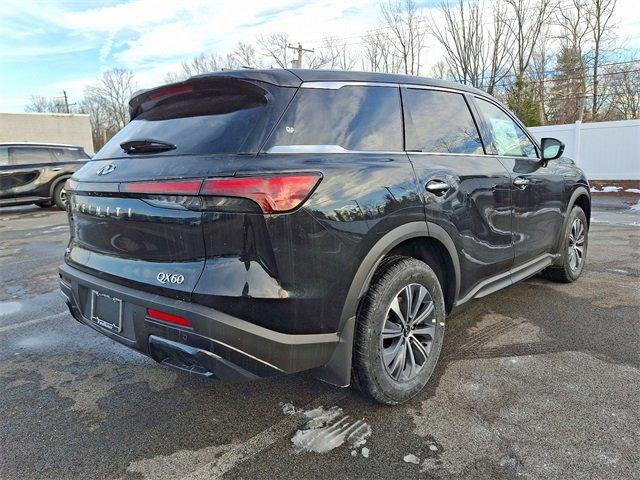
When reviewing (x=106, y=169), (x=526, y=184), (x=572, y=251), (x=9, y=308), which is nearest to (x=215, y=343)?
(x=106, y=169)

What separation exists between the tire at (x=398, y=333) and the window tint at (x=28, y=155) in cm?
1204

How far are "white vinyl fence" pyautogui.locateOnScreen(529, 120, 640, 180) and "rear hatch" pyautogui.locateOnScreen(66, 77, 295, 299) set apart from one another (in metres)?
16.1

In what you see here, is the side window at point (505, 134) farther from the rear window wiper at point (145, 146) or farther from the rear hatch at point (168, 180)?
the rear window wiper at point (145, 146)

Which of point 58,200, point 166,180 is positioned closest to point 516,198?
point 166,180

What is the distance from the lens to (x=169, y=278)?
2154mm

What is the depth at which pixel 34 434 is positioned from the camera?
2.43 metres

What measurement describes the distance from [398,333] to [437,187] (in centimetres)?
87

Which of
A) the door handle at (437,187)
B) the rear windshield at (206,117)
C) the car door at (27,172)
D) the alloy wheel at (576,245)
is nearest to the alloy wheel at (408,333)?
the door handle at (437,187)

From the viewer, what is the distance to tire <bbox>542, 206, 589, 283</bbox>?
4.54m

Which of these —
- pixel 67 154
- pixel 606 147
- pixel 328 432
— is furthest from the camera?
pixel 606 147

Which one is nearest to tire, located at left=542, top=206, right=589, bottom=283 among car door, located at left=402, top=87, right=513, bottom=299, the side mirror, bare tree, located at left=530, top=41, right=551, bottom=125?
the side mirror

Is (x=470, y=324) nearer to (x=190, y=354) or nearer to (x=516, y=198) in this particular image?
(x=516, y=198)

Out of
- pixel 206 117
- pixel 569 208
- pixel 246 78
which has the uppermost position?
pixel 246 78

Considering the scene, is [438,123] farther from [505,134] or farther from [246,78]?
[246,78]
